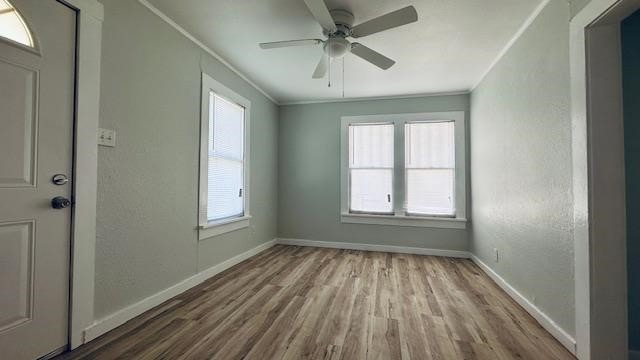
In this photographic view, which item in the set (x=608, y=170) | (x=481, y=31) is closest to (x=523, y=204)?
(x=608, y=170)

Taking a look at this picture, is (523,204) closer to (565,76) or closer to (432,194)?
(565,76)

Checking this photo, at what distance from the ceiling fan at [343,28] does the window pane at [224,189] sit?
1.54m

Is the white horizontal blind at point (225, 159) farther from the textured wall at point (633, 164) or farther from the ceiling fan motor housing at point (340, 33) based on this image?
the textured wall at point (633, 164)

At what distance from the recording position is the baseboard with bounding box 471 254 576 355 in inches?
68.2

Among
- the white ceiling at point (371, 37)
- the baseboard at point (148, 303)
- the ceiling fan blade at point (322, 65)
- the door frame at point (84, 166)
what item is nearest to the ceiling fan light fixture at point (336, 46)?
the ceiling fan blade at point (322, 65)

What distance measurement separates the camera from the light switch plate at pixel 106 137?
5.98ft

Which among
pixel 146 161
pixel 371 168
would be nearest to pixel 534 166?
pixel 371 168

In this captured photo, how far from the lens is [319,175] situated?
4.52 meters

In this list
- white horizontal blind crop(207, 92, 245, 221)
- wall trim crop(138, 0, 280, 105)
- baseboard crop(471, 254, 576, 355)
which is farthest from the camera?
white horizontal blind crop(207, 92, 245, 221)

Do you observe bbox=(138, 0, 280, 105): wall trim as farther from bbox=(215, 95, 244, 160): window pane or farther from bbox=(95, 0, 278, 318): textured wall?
bbox=(215, 95, 244, 160): window pane

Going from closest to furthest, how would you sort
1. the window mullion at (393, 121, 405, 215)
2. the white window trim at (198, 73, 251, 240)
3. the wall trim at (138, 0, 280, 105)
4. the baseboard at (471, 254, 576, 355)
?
1. the baseboard at (471, 254, 576, 355)
2. the wall trim at (138, 0, 280, 105)
3. the white window trim at (198, 73, 251, 240)
4. the window mullion at (393, 121, 405, 215)

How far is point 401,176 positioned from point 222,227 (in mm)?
2716

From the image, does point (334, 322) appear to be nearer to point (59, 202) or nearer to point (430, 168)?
point (59, 202)

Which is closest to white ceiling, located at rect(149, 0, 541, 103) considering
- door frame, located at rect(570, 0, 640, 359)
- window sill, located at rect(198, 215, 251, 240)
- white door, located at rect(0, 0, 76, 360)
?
door frame, located at rect(570, 0, 640, 359)
